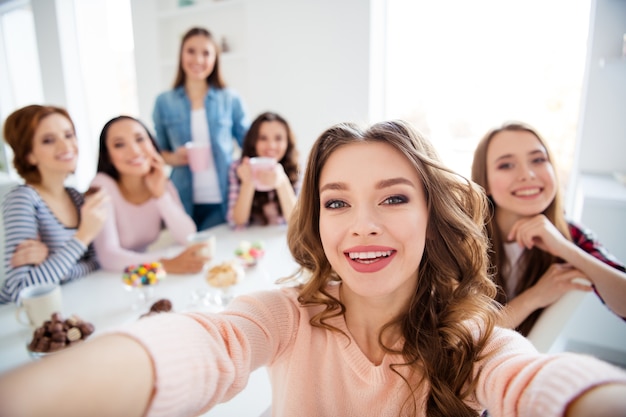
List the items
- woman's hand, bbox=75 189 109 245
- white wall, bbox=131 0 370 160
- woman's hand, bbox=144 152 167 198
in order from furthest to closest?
white wall, bbox=131 0 370 160 < woman's hand, bbox=144 152 167 198 < woman's hand, bbox=75 189 109 245

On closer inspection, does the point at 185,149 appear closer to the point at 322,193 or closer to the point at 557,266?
the point at 322,193

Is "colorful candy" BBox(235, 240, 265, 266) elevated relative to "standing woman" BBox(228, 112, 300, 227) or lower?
lower

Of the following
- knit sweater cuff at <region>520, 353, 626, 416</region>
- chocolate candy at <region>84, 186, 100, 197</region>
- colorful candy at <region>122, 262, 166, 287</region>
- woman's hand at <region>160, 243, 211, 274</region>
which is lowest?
woman's hand at <region>160, 243, 211, 274</region>

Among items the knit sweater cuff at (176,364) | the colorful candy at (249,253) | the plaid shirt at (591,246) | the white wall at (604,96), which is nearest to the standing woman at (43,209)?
the colorful candy at (249,253)

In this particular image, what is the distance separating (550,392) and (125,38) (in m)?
1.59

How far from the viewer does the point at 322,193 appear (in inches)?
23.1

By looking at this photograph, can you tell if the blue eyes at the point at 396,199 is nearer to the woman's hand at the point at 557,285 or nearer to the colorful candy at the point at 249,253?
the woman's hand at the point at 557,285

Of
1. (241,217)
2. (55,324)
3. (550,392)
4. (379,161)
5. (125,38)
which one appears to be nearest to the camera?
(550,392)

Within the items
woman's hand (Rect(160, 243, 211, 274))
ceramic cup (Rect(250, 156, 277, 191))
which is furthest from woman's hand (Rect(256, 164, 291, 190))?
woman's hand (Rect(160, 243, 211, 274))

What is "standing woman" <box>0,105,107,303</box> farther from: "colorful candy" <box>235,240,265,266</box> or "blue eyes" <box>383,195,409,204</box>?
"blue eyes" <box>383,195,409,204</box>

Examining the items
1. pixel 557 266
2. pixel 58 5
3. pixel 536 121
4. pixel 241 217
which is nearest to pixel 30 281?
pixel 241 217

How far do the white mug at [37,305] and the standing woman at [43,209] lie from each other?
16 cm

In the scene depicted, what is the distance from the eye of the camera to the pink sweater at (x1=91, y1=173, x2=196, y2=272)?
1147 mm

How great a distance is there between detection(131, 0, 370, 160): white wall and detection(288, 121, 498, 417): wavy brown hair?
1.49m
